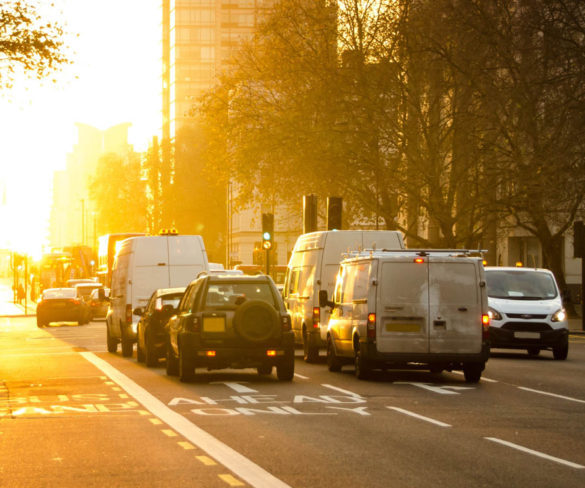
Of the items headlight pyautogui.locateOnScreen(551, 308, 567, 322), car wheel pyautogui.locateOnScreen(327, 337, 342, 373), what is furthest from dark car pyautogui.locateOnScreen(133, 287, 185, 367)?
headlight pyautogui.locateOnScreen(551, 308, 567, 322)

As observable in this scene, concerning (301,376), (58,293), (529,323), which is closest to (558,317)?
(529,323)

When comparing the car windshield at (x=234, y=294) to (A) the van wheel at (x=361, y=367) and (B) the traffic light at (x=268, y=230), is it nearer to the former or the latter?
(A) the van wheel at (x=361, y=367)

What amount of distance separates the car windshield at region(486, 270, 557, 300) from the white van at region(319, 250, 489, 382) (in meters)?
8.42

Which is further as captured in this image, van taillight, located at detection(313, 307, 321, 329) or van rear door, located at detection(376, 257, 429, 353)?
van taillight, located at detection(313, 307, 321, 329)

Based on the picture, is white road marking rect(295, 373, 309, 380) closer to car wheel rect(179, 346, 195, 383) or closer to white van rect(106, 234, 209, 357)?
car wheel rect(179, 346, 195, 383)

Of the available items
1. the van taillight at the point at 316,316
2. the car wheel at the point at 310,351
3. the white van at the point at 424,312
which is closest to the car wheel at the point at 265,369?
the white van at the point at 424,312

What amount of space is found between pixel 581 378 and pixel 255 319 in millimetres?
6003

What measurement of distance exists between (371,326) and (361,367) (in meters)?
0.84

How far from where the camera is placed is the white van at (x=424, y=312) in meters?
20.6

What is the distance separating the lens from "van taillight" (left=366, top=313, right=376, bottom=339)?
816 inches

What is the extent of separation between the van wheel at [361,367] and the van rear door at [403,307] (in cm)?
49

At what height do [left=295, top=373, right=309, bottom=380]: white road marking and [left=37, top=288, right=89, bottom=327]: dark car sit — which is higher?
[left=37, top=288, right=89, bottom=327]: dark car

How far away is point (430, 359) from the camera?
67.7 feet

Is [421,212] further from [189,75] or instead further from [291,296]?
[189,75]
